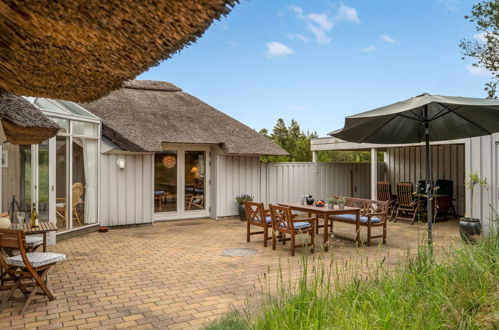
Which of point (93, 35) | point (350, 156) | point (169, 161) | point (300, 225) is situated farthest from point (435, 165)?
point (350, 156)

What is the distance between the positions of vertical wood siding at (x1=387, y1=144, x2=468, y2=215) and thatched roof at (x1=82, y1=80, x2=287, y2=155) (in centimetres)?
475

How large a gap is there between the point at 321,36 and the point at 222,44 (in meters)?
4.49

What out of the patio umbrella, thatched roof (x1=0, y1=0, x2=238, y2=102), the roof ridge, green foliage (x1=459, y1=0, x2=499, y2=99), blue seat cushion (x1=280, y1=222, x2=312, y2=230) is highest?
green foliage (x1=459, y1=0, x2=499, y2=99)

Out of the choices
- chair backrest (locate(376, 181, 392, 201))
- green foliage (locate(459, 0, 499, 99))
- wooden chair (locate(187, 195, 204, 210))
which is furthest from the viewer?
green foliage (locate(459, 0, 499, 99))

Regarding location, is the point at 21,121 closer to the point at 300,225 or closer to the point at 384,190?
the point at 300,225

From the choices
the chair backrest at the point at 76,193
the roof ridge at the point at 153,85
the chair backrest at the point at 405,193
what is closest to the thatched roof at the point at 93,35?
the chair backrest at the point at 76,193

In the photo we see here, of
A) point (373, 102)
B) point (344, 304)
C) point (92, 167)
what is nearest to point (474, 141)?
point (344, 304)

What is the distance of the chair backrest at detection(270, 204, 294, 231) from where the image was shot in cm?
676

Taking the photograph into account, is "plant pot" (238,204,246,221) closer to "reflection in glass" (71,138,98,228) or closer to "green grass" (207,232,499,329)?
"reflection in glass" (71,138,98,228)

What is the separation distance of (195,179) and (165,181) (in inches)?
37.9

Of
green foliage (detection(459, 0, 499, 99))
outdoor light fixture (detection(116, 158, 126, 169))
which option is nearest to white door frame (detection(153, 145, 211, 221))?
outdoor light fixture (detection(116, 158, 126, 169))

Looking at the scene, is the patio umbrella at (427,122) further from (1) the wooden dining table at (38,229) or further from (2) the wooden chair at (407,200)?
(2) the wooden chair at (407,200)

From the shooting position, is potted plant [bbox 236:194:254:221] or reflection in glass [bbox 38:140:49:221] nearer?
reflection in glass [bbox 38:140:49:221]

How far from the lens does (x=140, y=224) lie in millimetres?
10406
